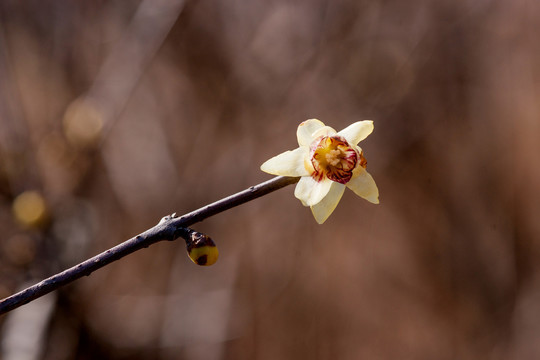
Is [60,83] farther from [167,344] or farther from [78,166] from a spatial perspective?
[167,344]

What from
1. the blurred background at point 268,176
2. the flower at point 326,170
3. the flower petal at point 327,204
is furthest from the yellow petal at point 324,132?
the blurred background at point 268,176

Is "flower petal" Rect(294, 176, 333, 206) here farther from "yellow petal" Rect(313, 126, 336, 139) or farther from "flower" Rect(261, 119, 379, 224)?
"yellow petal" Rect(313, 126, 336, 139)

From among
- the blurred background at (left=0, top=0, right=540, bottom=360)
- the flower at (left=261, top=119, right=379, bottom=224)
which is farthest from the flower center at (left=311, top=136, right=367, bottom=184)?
the blurred background at (left=0, top=0, right=540, bottom=360)

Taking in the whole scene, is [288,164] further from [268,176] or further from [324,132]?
[268,176]

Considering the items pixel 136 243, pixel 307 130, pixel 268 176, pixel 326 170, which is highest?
pixel 268 176

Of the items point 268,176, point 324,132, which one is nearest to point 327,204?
point 324,132

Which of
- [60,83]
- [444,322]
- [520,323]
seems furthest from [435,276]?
[60,83]
